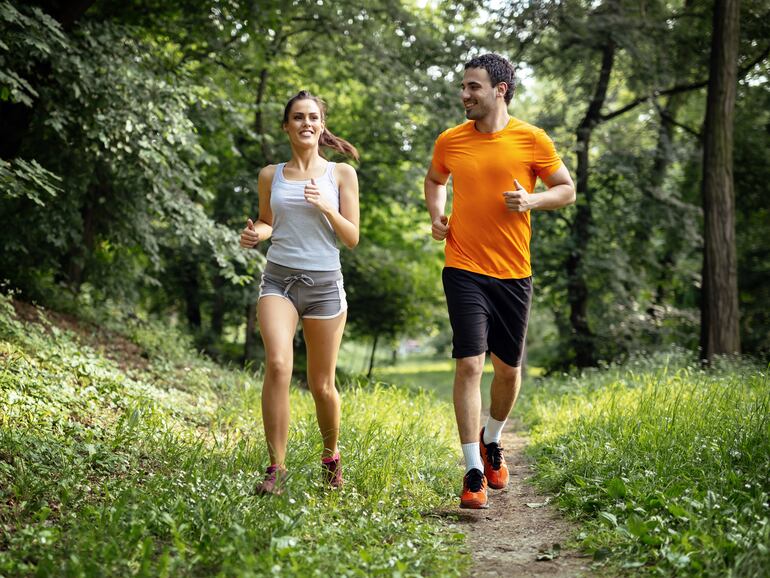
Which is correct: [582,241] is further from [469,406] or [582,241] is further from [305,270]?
[305,270]

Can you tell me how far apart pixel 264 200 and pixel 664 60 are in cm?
1236

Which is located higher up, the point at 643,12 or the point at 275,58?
the point at 643,12

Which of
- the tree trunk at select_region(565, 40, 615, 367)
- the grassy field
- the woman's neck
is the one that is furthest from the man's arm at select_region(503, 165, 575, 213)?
the tree trunk at select_region(565, 40, 615, 367)

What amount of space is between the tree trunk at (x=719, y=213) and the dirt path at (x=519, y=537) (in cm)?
736

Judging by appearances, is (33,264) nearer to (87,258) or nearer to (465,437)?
(87,258)

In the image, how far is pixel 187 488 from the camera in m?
3.81

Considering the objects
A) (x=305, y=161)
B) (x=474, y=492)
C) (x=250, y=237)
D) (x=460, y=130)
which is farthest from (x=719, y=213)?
(x=250, y=237)

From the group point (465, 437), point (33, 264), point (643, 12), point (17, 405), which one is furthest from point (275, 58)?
point (465, 437)

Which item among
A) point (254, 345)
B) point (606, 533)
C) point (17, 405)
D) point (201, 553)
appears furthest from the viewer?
point (254, 345)

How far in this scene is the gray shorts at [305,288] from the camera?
14.1ft

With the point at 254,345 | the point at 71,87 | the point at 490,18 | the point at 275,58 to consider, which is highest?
the point at 490,18

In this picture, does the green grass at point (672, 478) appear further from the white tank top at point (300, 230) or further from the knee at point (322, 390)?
the white tank top at point (300, 230)

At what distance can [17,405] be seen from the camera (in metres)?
5.27

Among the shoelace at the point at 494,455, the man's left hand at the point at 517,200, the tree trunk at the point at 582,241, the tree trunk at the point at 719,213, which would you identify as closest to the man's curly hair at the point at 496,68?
the man's left hand at the point at 517,200
